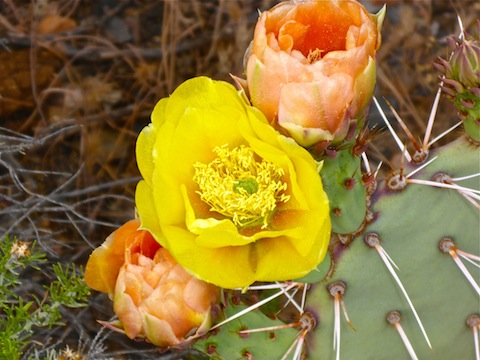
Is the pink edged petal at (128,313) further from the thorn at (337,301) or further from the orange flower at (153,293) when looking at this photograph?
the thorn at (337,301)

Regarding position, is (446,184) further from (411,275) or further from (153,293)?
(153,293)

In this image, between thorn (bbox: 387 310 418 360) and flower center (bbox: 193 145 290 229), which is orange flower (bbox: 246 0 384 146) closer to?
flower center (bbox: 193 145 290 229)

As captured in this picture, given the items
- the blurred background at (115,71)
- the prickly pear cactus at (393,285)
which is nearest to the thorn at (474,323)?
the prickly pear cactus at (393,285)

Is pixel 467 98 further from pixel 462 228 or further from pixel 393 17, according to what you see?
pixel 393 17

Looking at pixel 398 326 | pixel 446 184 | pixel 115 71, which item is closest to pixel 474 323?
pixel 398 326

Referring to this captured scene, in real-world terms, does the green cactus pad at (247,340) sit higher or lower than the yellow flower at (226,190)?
lower

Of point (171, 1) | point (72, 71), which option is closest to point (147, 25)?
point (171, 1)
